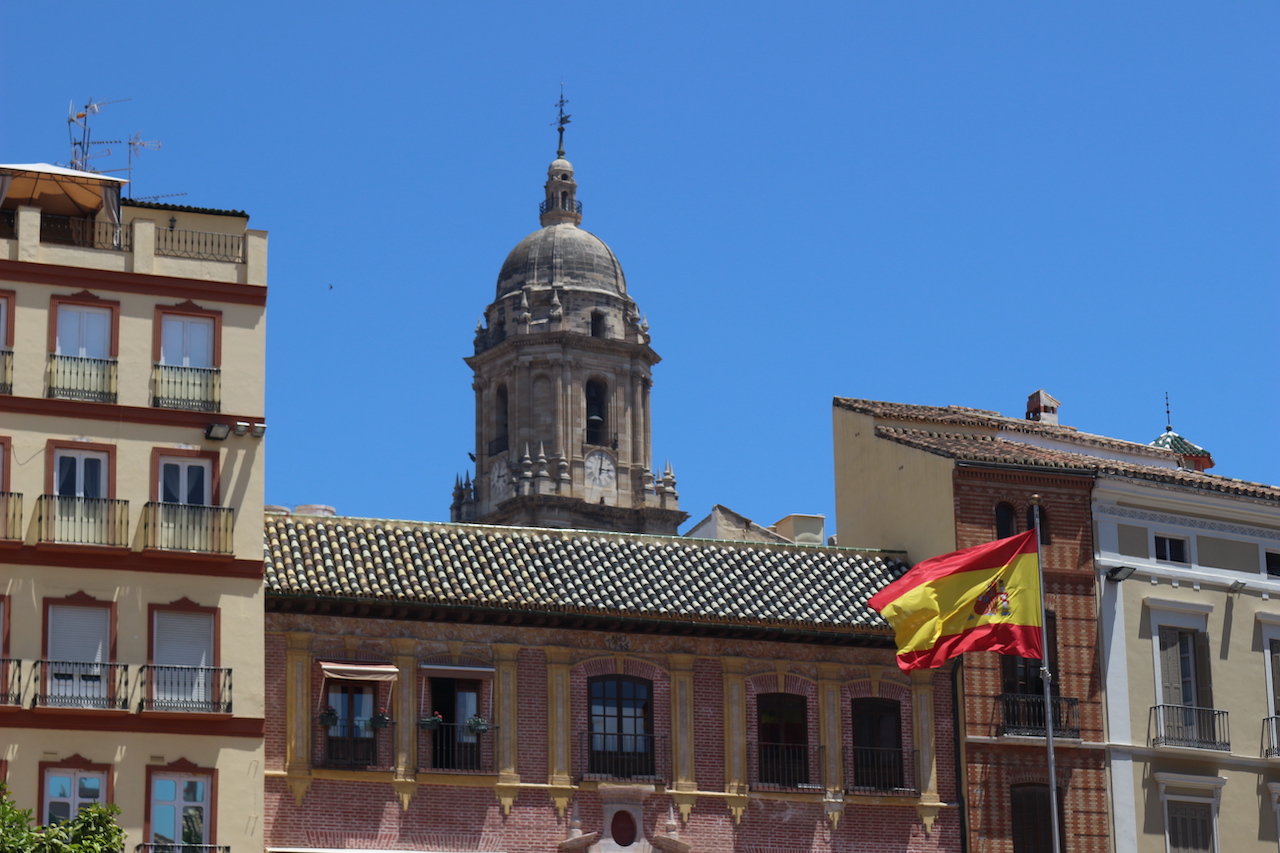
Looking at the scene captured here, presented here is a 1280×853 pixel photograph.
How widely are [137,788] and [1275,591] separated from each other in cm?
2564

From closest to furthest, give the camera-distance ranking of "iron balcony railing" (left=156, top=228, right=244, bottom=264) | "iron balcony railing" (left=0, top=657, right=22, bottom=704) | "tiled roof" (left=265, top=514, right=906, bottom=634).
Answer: "iron balcony railing" (left=0, top=657, right=22, bottom=704) → "iron balcony railing" (left=156, top=228, right=244, bottom=264) → "tiled roof" (left=265, top=514, right=906, bottom=634)

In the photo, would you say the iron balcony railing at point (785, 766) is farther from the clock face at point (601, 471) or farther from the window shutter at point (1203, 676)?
the clock face at point (601, 471)

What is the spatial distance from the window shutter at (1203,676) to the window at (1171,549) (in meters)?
1.68

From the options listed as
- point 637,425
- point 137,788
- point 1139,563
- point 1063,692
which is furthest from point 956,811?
point 637,425

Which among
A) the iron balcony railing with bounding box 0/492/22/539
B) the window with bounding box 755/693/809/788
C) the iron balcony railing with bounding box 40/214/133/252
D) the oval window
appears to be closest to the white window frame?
the iron balcony railing with bounding box 0/492/22/539

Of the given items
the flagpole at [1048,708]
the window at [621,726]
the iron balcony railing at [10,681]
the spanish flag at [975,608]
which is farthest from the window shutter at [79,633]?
the flagpole at [1048,708]

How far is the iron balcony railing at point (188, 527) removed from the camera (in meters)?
45.3

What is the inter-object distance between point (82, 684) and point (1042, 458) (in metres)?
21.8

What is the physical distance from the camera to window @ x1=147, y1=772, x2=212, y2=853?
144 feet

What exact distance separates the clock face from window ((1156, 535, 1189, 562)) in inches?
2572

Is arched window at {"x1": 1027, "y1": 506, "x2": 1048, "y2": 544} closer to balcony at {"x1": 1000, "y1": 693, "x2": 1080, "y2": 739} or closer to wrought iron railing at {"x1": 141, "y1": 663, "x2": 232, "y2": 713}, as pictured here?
balcony at {"x1": 1000, "y1": 693, "x2": 1080, "y2": 739}

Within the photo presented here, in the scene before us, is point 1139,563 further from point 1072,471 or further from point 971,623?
point 971,623

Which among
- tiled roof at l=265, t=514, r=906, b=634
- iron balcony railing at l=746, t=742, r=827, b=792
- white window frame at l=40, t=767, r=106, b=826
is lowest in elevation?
white window frame at l=40, t=767, r=106, b=826

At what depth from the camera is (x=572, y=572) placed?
1996 inches
